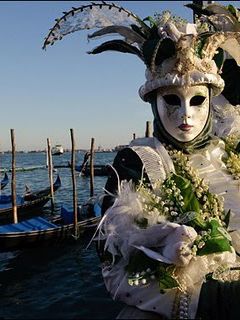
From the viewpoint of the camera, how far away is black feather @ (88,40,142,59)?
2217mm

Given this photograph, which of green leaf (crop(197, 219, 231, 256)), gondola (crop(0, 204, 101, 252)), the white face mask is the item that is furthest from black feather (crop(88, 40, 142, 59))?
gondola (crop(0, 204, 101, 252))

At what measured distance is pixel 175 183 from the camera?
73.9 inches

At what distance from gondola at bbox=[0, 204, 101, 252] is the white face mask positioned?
727cm

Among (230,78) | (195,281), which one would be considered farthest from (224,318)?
(230,78)

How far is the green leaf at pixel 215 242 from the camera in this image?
64.1 inches

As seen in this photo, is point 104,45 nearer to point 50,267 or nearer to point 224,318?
point 224,318

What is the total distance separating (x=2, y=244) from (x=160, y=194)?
323 inches

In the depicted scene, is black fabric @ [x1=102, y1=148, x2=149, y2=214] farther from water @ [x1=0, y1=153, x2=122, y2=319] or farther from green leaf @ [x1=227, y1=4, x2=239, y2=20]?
water @ [x1=0, y1=153, x2=122, y2=319]

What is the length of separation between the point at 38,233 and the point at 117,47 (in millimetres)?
8004

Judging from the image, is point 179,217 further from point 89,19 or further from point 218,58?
point 89,19

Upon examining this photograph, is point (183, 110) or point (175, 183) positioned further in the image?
point (183, 110)

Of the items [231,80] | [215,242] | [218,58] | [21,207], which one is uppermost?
[218,58]

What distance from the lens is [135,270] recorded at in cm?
164

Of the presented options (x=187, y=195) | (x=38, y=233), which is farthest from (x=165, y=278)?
(x=38, y=233)
